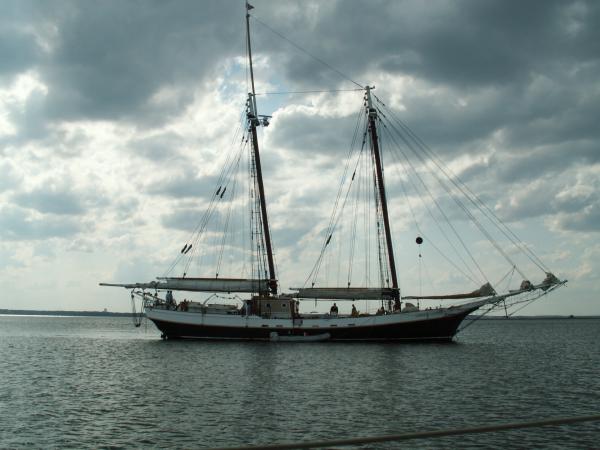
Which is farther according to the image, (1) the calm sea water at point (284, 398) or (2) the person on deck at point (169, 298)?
(2) the person on deck at point (169, 298)

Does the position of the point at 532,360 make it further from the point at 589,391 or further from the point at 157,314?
the point at 157,314

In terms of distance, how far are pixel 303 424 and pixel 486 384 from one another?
715 inches

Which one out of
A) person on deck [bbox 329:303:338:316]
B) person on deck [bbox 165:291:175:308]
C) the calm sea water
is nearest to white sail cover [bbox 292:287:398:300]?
person on deck [bbox 329:303:338:316]

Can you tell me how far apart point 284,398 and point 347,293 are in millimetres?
38840

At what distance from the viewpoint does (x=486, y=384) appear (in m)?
39.4

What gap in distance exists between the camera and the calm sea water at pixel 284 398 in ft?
80.9

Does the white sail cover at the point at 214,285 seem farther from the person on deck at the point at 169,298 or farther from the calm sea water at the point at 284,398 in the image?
the calm sea water at the point at 284,398

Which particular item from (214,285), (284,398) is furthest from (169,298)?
(284,398)

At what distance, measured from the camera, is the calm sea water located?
971 inches

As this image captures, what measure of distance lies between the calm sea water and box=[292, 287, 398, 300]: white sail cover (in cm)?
1300

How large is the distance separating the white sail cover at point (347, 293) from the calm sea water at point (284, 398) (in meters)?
13.0

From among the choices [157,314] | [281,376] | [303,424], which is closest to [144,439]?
[303,424]

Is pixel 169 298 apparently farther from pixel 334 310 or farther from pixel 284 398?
pixel 284 398

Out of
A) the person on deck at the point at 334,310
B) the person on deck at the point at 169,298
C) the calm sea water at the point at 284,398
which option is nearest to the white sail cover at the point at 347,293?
the person on deck at the point at 334,310
